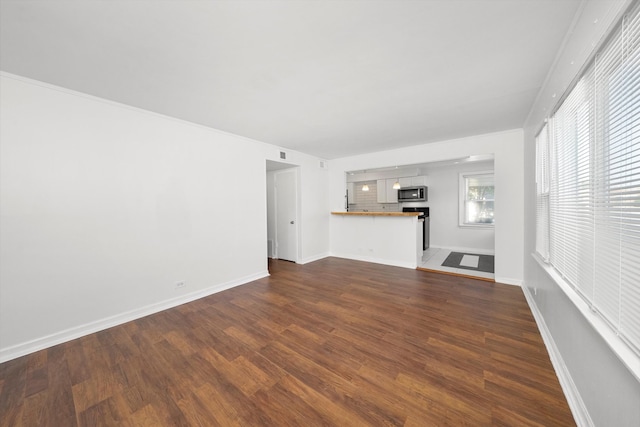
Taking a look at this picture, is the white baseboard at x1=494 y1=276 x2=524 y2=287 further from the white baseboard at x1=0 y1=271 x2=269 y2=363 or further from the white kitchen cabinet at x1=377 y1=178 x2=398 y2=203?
the white baseboard at x1=0 y1=271 x2=269 y2=363

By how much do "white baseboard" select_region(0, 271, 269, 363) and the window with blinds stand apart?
3.95 meters

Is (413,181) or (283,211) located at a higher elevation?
(413,181)

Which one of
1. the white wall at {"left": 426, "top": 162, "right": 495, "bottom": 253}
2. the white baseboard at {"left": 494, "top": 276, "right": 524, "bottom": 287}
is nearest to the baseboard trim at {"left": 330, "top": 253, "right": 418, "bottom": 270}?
the white baseboard at {"left": 494, "top": 276, "right": 524, "bottom": 287}

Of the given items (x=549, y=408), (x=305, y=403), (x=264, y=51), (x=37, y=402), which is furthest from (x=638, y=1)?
(x=37, y=402)

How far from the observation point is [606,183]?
114 cm

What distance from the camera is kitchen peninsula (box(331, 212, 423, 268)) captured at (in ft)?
15.7

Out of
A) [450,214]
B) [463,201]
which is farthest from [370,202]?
[463,201]

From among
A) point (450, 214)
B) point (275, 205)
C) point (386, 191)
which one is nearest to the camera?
point (275, 205)

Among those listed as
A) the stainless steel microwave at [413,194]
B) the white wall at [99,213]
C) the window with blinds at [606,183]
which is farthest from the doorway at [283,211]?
the window with blinds at [606,183]

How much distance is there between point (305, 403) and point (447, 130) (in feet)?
13.3

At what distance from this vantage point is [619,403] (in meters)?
1.00

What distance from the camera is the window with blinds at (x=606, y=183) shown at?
938 mm

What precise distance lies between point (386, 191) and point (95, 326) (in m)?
6.88

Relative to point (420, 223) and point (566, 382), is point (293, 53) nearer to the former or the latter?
point (566, 382)
